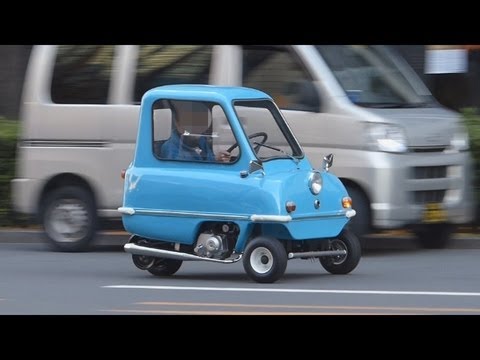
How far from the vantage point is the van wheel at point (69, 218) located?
1348 centimetres

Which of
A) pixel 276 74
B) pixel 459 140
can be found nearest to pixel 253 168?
pixel 276 74

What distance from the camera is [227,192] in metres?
10.7

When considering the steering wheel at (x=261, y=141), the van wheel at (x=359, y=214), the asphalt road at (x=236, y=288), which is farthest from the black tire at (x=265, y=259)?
the van wheel at (x=359, y=214)

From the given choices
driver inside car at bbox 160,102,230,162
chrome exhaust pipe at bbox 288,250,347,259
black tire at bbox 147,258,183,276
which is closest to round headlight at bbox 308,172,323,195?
chrome exhaust pipe at bbox 288,250,347,259

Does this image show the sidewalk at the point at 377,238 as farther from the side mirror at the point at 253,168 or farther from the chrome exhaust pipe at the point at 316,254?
the side mirror at the point at 253,168

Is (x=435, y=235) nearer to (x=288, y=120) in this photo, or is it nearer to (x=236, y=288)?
(x=288, y=120)

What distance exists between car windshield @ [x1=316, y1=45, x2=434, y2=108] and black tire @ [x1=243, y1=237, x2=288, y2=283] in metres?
2.63

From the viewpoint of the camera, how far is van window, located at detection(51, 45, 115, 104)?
1338cm

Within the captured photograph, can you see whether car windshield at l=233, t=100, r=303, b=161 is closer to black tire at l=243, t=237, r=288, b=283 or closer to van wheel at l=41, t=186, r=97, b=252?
black tire at l=243, t=237, r=288, b=283

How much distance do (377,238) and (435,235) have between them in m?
0.73

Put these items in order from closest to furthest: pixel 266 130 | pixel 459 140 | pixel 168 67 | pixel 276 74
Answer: pixel 266 130 → pixel 276 74 → pixel 459 140 → pixel 168 67

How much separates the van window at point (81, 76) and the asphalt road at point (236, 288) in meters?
1.70
